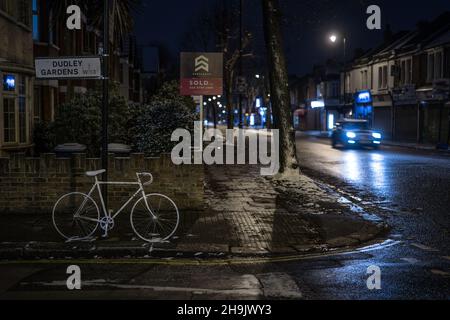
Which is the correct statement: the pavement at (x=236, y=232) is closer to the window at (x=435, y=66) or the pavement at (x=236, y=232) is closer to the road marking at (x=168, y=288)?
the road marking at (x=168, y=288)

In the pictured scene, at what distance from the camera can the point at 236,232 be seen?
9.70 m

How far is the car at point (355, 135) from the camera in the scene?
110 ft

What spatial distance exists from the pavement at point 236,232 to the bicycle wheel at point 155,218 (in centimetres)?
19

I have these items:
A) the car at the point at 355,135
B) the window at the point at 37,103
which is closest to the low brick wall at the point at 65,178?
the window at the point at 37,103

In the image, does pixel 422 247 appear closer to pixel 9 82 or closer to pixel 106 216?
pixel 106 216

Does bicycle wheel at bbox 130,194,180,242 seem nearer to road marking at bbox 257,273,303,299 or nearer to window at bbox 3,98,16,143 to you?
road marking at bbox 257,273,303,299

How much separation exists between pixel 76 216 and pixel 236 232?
2515 millimetres

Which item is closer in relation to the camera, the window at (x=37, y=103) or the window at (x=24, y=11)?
the window at (x=24, y=11)

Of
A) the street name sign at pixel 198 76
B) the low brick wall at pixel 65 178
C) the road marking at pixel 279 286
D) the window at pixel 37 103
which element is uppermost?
the street name sign at pixel 198 76

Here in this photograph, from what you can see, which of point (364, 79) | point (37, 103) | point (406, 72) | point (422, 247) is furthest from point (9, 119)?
point (364, 79)

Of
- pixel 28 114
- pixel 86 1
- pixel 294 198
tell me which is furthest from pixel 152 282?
pixel 86 1

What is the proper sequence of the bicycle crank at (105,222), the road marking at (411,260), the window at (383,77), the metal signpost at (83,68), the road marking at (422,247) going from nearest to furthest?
the road marking at (411,260), the road marking at (422,247), the metal signpost at (83,68), the bicycle crank at (105,222), the window at (383,77)

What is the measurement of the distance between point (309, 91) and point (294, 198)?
69.4 metres

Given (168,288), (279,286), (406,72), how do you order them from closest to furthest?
(168,288)
(279,286)
(406,72)
